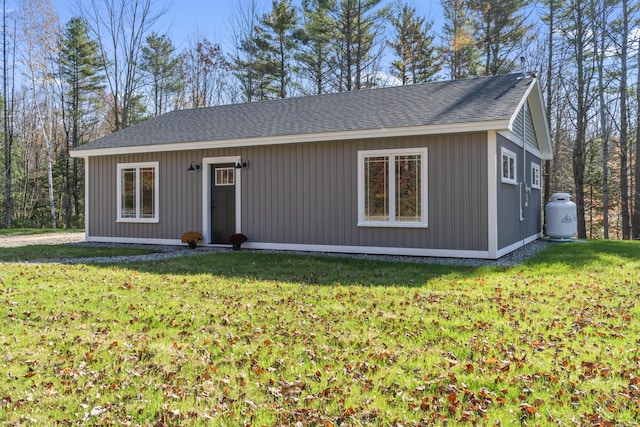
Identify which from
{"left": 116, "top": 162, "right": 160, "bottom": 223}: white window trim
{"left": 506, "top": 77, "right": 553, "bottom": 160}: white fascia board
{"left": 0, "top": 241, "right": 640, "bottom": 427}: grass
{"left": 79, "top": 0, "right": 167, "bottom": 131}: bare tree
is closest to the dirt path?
{"left": 116, "top": 162, "right": 160, "bottom": 223}: white window trim

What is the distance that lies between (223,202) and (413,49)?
1400 cm

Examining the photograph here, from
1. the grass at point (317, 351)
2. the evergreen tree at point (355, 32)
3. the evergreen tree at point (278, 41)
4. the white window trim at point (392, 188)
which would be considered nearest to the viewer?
the grass at point (317, 351)

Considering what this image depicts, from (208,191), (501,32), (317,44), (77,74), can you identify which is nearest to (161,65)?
(77,74)

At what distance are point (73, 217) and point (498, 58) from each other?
21256mm

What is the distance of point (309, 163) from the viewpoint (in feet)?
33.2

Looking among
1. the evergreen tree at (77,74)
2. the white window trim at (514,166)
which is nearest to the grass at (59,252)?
the white window trim at (514,166)

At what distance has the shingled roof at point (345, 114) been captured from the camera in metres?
9.17

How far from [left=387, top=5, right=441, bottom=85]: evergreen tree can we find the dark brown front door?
1300cm

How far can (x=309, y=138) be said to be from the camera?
32.3ft

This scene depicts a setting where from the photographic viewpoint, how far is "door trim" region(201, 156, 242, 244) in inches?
430

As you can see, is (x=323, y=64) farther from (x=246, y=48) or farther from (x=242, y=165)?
(x=242, y=165)

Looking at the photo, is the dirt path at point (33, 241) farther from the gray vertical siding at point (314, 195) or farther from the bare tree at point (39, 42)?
the bare tree at point (39, 42)

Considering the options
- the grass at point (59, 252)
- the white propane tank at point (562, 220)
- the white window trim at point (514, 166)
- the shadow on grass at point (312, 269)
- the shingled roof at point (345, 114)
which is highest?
the shingled roof at point (345, 114)

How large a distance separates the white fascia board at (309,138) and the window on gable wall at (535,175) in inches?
216
